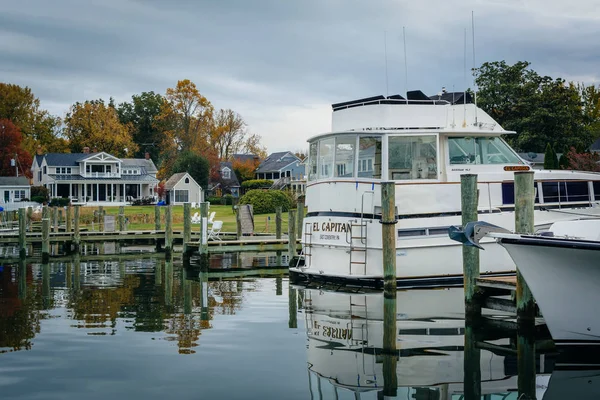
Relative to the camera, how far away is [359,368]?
35.2ft

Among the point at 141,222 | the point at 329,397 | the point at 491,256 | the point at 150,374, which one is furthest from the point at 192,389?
the point at 141,222

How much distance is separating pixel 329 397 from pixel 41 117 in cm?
8889

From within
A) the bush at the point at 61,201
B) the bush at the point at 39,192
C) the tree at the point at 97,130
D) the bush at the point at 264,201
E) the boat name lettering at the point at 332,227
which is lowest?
the boat name lettering at the point at 332,227

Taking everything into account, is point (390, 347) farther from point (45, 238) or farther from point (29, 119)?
point (29, 119)

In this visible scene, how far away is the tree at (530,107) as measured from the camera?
2522 inches

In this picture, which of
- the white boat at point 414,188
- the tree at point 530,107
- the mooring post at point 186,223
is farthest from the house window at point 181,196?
the white boat at point 414,188

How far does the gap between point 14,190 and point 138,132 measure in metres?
32.1

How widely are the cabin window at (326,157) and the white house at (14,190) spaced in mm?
54926

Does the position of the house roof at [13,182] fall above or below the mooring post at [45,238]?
above

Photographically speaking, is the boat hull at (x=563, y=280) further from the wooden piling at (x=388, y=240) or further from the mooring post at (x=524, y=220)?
the wooden piling at (x=388, y=240)

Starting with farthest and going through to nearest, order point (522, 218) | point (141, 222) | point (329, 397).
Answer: point (141, 222) < point (522, 218) < point (329, 397)

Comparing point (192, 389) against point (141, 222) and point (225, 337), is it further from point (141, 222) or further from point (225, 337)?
point (141, 222)

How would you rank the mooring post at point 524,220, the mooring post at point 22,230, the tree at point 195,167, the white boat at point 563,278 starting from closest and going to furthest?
the white boat at point 563,278, the mooring post at point 524,220, the mooring post at point 22,230, the tree at point 195,167

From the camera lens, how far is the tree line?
79125mm
